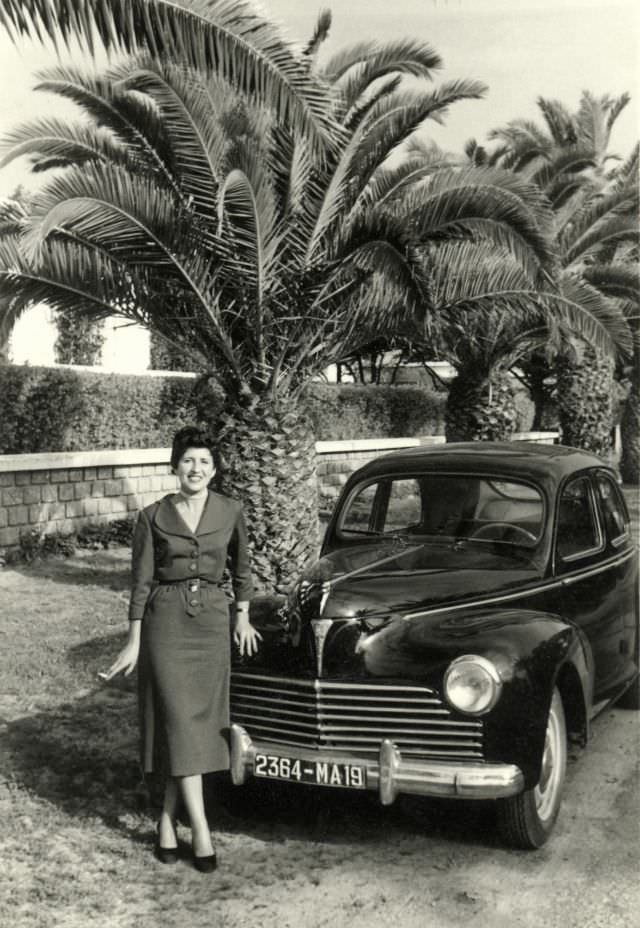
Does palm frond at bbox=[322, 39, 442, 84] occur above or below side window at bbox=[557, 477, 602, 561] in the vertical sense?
above

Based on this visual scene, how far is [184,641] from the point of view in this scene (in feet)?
13.3

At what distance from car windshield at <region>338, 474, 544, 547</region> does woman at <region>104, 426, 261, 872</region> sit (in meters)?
1.50

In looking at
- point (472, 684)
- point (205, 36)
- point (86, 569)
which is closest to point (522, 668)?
point (472, 684)

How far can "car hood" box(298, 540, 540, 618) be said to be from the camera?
4.38 m

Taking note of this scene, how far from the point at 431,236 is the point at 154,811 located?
5.68 m

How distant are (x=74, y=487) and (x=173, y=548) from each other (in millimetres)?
8287

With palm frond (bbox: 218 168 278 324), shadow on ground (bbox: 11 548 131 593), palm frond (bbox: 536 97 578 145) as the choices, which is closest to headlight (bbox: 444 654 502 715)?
palm frond (bbox: 218 168 278 324)

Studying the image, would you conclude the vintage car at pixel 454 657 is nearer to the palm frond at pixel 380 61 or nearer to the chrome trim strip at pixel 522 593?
the chrome trim strip at pixel 522 593

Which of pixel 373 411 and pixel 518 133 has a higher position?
pixel 518 133

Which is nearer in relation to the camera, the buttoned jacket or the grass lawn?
the grass lawn

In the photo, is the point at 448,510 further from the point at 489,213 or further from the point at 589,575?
the point at 489,213

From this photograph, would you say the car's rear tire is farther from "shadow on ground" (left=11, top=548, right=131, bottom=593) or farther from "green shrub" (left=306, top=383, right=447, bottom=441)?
"green shrub" (left=306, top=383, right=447, bottom=441)

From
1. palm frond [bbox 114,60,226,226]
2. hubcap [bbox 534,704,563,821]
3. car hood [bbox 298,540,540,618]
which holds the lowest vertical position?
hubcap [bbox 534,704,563,821]

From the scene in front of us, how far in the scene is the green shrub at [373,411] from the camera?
57.9ft
